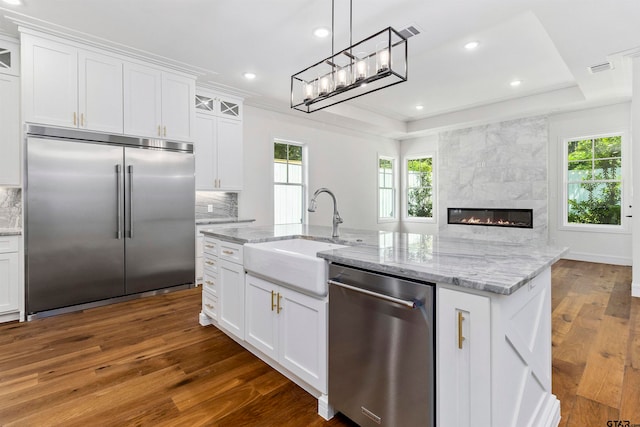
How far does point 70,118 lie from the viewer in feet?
10.9

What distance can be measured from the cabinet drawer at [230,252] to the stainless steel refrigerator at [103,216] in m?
1.65

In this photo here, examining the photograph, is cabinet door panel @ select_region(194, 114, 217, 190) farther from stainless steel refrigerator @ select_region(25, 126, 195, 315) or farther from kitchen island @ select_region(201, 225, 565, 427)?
kitchen island @ select_region(201, 225, 565, 427)

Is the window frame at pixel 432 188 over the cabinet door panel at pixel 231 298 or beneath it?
over

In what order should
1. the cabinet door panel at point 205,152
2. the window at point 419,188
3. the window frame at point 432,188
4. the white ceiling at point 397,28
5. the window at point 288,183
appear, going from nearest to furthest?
the white ceiling at point 397,28
the cabinet door panel at point 205,152
the window at point 288,183
the window frame at point 432,188
the window at point 419,188

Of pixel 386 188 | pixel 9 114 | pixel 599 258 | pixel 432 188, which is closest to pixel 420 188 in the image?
pixel 432 188

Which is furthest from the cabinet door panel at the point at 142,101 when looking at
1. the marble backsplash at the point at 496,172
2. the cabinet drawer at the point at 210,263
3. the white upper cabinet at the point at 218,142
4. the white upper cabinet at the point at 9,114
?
the marble backsplash at the point at 496,172

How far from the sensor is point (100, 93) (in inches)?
138

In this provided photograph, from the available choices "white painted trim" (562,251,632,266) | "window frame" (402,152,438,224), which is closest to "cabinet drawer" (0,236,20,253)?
"window frame" (402,152,438,224)

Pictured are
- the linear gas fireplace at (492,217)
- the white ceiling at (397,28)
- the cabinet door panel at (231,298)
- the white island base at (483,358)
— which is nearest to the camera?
the white island base at (483,358)

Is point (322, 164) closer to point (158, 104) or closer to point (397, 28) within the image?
point (158, 104)

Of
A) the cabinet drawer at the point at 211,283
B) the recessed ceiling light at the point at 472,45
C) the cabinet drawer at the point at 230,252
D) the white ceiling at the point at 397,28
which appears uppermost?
the recessed ceiling light at the point at 472,45

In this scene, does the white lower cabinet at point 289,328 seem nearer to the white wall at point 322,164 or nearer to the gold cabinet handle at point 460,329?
the gold cabinet handle at point 460,329

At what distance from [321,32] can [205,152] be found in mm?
2354

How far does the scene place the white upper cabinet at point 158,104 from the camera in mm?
3715
